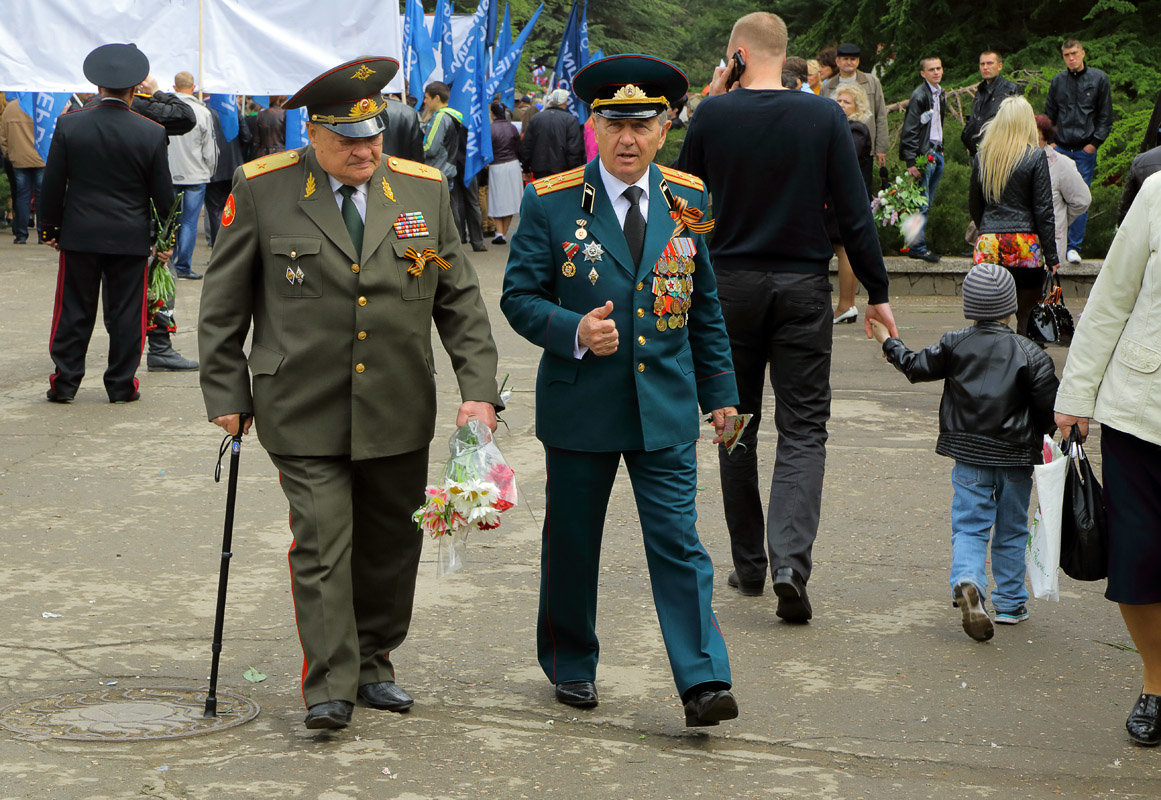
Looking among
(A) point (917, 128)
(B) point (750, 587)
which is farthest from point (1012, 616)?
(A) point (917, 128)

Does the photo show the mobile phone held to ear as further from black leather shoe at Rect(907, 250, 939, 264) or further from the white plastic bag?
black leather shoe at Rect(907, 250, 939, 264)

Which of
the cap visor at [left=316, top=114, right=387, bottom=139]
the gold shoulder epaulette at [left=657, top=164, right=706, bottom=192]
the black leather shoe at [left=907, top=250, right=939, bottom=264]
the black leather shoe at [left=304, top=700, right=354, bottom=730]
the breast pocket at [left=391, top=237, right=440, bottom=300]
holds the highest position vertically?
the cap visor at [left=316, top=114, right=387, bottom=139]

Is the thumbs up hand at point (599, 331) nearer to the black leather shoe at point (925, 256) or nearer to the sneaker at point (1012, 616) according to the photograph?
the sneaker at point (1012, 616)

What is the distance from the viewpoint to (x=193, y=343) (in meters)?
12.0

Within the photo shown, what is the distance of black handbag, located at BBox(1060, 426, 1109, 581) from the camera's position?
4781mm

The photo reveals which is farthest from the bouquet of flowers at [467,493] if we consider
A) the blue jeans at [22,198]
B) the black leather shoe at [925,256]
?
the blue jeans at [22,198]

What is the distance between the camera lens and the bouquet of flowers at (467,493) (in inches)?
172

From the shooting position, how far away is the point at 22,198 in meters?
19.1

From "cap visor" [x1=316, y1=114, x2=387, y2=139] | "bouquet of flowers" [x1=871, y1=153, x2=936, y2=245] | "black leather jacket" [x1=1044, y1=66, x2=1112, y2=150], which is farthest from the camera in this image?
"black leather jacket" [x1=1044, y1=66, x2=1112, y2=150]

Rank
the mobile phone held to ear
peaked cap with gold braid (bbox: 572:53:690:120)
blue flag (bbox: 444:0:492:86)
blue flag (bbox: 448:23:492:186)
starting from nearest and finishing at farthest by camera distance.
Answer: peaked cap with gold braid (bbox: 572:53:690:120) < the mobile phone held to ear < blue flag (bbox: 448:23:492:186) < blue flag (bbox: 444:0:492:86)

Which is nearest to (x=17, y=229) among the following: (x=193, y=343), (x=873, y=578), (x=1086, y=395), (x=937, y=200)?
(x=193, y=343)

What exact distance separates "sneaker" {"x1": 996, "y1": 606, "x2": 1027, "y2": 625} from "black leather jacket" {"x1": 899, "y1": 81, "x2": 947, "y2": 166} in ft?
31.3

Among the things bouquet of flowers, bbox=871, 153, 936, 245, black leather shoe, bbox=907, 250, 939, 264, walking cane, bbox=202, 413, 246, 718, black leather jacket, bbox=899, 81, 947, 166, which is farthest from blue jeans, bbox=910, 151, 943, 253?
walking cane, bbox=202, 413, 246, 718

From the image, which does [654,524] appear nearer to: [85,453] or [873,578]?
[873,578]
